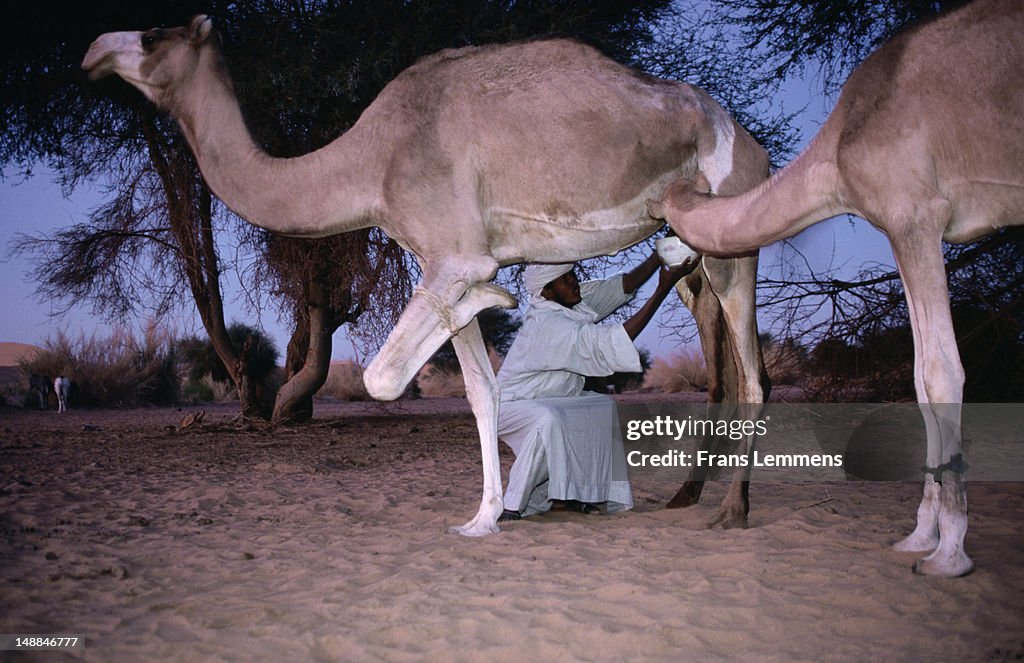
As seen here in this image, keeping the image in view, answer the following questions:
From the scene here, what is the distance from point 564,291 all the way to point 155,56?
3.04 m

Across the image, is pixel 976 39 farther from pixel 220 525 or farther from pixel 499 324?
pixel 499 324

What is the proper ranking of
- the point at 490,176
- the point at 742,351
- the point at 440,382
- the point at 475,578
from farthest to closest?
the point at 440,382
the point at 742,351
the point at 490,176
the point at 475,578

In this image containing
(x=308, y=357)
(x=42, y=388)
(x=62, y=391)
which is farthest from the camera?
(x=42, y=388)

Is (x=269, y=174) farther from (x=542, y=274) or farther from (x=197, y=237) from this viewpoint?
(x=197, y=237)

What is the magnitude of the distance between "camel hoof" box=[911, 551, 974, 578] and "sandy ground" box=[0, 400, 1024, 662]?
56 millimetres

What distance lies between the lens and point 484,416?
5258 millimetres

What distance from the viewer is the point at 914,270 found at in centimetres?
399

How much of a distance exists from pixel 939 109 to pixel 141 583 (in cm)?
433

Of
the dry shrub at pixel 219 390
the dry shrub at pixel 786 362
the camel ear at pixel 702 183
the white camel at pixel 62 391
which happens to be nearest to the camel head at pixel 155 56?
the camel ear at pixel 702 183

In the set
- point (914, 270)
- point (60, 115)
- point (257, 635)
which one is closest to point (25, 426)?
point (60, 115)

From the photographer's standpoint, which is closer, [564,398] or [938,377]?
[938,377]

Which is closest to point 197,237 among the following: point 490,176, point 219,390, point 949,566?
point 490,176

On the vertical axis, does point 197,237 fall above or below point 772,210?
above

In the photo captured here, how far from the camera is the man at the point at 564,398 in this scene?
5.73 m
